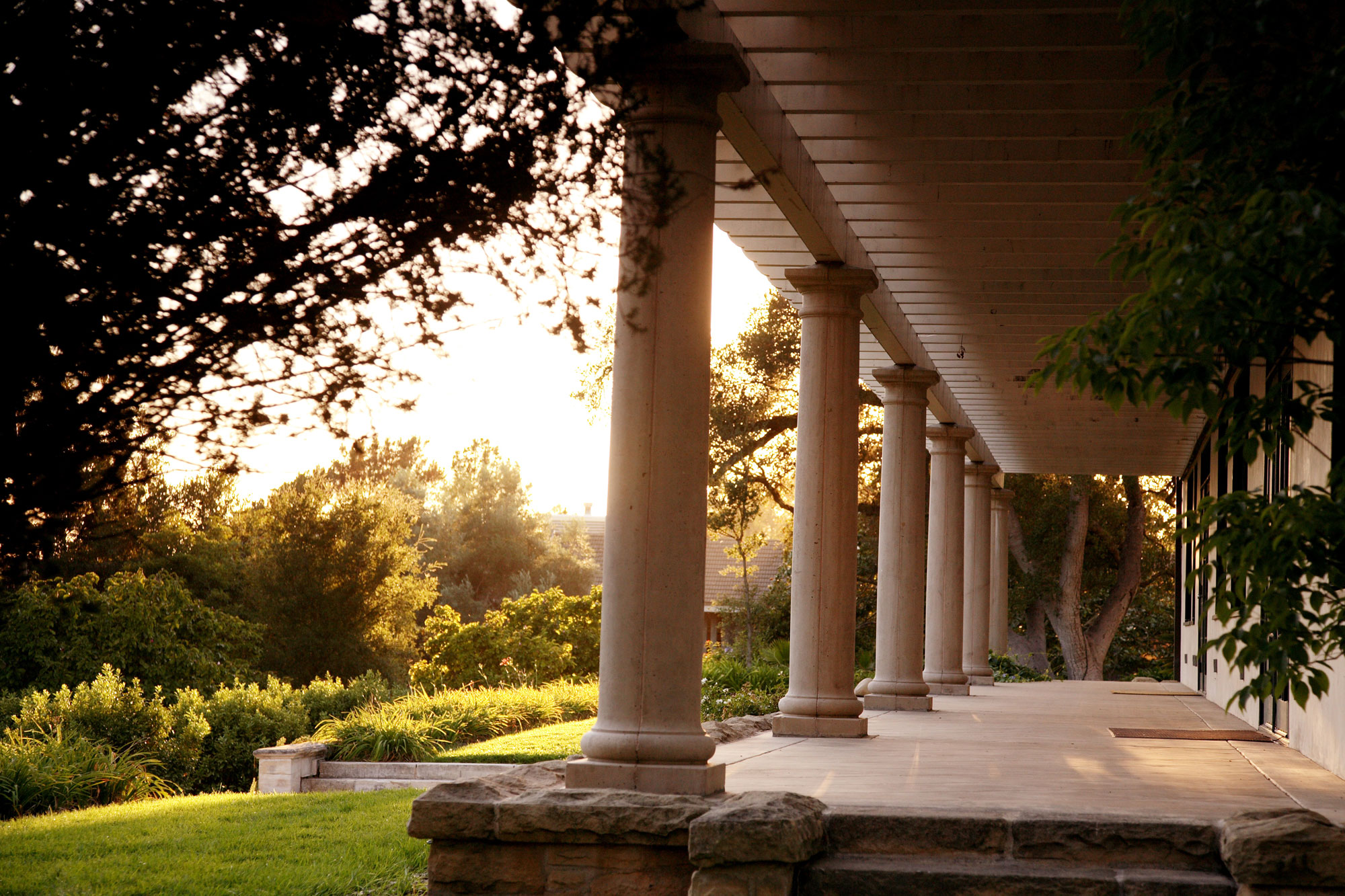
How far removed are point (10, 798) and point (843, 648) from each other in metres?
9.42

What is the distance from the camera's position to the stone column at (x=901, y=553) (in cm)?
1417

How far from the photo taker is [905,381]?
14781 mm

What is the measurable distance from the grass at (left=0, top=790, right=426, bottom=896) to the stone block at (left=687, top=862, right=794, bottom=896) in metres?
5.01

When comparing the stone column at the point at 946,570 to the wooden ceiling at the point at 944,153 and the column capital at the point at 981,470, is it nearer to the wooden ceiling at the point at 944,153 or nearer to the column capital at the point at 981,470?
the wooden ceiling at the point at 944,153

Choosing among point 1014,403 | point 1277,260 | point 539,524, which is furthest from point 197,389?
point 539,524

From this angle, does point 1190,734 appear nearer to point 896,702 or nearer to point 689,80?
point 896,702

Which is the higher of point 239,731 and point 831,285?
point 831,285

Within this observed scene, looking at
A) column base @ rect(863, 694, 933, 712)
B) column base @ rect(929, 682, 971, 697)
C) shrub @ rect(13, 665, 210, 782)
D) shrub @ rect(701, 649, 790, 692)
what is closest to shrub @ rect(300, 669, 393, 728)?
shrub @ rect(13, 665, 210, 782)

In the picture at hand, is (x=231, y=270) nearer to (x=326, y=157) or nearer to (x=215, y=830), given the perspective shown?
(x=326, y=157)

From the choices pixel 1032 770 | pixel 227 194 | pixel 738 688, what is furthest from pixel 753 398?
pixel 227 194

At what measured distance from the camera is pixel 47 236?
9.37 feet

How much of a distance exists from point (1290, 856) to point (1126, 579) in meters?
32.7

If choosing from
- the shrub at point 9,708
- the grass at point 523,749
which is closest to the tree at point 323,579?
the shrub at point 9,708

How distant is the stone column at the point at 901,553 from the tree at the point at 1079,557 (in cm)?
2032
